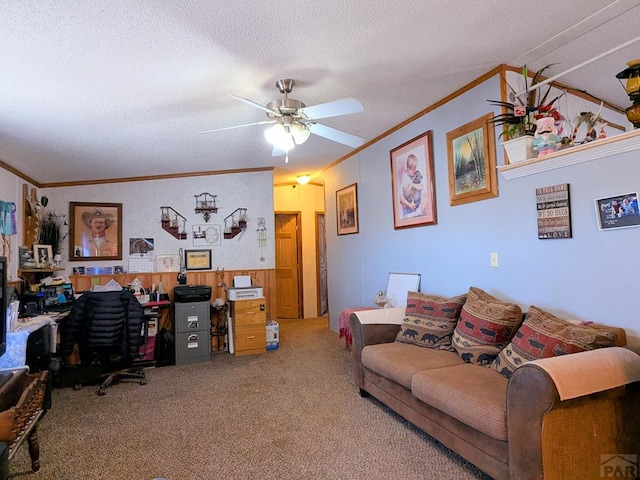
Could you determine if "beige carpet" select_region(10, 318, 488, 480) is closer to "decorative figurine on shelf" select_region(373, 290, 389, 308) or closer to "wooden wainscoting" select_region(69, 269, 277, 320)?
"decorative figurine on shelf" select_region(373, 290, 389, 308)

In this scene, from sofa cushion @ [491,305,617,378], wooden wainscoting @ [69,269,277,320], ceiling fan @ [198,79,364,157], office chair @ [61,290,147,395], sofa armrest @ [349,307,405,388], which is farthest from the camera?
wooden wainscoting @ [69,269,277,320]

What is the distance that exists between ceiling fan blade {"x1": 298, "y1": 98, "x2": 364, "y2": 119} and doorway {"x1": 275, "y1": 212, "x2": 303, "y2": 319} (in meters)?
4.46

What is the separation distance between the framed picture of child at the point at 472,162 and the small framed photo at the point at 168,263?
3.59 m

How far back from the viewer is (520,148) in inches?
94.9

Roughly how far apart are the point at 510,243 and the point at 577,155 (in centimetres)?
73

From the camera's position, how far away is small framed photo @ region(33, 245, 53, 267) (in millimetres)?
4176

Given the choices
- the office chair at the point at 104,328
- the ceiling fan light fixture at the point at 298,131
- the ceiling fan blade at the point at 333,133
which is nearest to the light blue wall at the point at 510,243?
the ceiling fan blade at the point at 333,133

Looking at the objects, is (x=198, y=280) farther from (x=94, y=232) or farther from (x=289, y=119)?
(x=289, y=119)

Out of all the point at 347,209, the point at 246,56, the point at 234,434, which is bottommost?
the point at 234,434

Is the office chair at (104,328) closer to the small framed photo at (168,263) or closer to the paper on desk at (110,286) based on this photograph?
the paper on desk at (110,286)

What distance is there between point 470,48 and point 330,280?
154 inches

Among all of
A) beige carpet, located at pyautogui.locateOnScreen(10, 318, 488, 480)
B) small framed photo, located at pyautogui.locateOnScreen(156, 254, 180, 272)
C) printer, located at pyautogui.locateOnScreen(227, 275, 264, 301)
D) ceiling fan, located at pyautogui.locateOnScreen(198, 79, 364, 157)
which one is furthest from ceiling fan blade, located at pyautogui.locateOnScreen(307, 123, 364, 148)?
small framed photo, located at pyautogui.locateOnScreen(156, 254, 180, 272)

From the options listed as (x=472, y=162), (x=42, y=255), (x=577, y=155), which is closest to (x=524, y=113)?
(x=577, y=155)

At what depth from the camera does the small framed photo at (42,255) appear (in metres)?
4.18
